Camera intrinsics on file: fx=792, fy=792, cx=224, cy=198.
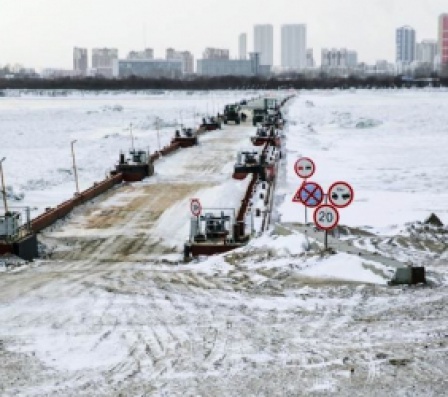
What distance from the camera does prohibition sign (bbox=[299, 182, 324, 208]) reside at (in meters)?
12.7

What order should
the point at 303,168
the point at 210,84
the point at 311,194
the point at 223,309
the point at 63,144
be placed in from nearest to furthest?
1. the point at 223,309
2. the point at 311,194
3. the point at 303,168
4. the point at 63,144
5. the point at 210,84

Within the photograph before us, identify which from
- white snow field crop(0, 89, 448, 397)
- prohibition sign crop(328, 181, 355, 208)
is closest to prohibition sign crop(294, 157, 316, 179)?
white snow field crop(0, 89, 448, 397)

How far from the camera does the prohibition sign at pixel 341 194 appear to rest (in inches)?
446

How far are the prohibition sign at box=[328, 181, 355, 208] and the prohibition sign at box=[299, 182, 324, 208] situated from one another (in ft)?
3.85

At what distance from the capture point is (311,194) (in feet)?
41.8

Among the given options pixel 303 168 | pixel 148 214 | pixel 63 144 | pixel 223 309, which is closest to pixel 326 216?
pixel 223 309

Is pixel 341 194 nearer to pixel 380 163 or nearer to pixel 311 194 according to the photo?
pixel 311 194

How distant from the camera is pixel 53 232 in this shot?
17.2 m

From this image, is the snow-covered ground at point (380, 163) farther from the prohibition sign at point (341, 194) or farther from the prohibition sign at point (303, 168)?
the prohibition sign at point (341, 194)

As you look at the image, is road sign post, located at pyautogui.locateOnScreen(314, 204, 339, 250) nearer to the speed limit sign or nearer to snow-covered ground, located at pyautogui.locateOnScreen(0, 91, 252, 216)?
the speed limit sign

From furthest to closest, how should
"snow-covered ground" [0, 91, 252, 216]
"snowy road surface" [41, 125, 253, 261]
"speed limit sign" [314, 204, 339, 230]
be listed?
"snow-covered ground" [0, 91, 252, 216]
"snowy road surface" [41, 125, 253, 261]
"speed limit sign" [314, 204, 339, 230]

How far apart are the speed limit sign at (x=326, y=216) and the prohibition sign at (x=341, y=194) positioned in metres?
0.15

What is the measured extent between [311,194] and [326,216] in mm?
1406

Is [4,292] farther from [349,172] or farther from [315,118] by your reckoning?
[315,118]
